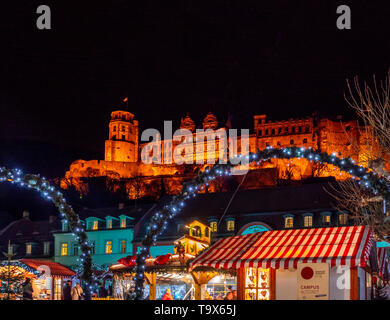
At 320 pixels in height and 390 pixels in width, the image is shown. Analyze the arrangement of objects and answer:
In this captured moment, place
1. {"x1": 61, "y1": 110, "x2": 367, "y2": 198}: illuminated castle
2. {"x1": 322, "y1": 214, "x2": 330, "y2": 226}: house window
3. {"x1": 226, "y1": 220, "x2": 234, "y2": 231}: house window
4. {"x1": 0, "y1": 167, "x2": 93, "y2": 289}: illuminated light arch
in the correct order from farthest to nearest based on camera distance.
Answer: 1. {"x1": 61, "y1": 110, "x2": 367, "y2": 198}: illuminated castle
2. {"x1": 226, "y1": 220, "x2": 234, "y2": 231}: house window
3. {"x1": 322, "y1": 214, "x2": 330, "y2": 226}: house window
4. {"x1": 0, "y1": 167, "x2": 93, "y2": 289}: illuminated light arch

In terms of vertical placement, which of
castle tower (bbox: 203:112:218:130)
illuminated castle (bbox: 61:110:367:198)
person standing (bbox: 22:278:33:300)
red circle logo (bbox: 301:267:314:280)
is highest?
castle tower (bbox: 203:112:218:130)

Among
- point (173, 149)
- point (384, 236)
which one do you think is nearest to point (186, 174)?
point (173, 149)

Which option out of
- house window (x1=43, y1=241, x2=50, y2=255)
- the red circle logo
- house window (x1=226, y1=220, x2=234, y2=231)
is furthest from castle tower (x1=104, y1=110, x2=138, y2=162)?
the red circle logo

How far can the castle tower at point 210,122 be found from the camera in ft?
456

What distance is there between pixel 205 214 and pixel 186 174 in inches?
2750

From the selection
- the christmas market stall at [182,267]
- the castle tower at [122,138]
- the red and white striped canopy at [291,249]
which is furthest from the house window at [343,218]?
the castle tower at [122,138]

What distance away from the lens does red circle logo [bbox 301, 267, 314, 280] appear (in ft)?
45.5

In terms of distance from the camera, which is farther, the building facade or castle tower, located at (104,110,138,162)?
castle tower, located at (104,110,138,162)

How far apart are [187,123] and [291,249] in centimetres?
13140

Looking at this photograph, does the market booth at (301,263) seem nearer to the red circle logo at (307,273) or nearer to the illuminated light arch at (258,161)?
the red circle logo at (307,273)

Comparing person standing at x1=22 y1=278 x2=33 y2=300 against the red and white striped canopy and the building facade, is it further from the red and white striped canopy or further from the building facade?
the building facade

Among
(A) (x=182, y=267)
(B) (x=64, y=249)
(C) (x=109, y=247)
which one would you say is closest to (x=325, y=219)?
(C) (x=109, y=247)

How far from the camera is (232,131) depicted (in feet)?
449

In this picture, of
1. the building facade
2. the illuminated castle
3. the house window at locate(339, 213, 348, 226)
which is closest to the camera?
the house window at locate(339, 213, 348, 226)
